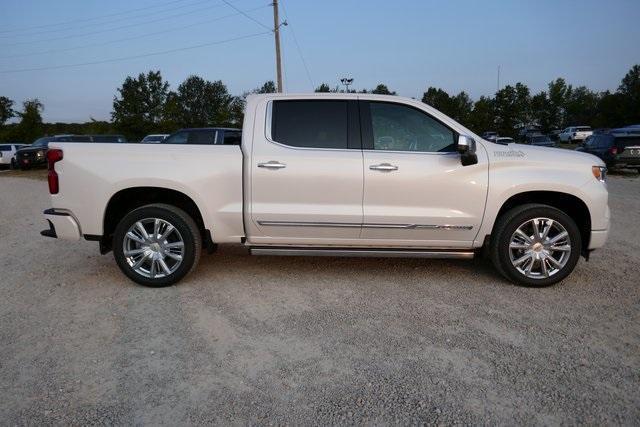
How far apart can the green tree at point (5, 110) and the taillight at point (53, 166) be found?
64.8m

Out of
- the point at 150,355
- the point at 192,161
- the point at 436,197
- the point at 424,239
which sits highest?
the point at 192,161

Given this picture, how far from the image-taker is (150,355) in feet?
11.0

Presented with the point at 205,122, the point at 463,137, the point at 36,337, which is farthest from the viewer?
the point at 205,122

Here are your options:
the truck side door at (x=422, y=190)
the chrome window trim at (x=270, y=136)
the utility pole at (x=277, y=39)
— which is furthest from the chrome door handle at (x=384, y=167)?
the utility pole at (x=277, y=39)

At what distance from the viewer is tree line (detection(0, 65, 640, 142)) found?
5159 centimetres

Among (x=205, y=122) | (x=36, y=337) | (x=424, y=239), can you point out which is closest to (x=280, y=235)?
(x=424, y=239)

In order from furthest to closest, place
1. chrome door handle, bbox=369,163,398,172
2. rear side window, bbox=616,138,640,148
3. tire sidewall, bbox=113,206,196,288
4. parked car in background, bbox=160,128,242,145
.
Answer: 1. rear side window, bbox=616,138,640,148
2. parked car in background, bbox=160,128,242,145
3. tire sidewall, bbox=113,206,196,288
4. chrome door handle, bbox=369,163,398,172

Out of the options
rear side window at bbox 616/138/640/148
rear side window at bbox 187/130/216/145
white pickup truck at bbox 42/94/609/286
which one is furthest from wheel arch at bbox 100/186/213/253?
rear side window at bbox 616/138/640/148

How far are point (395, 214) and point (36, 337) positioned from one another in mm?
3175

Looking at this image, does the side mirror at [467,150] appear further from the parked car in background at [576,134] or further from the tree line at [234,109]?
the parked car in background at [576,134]

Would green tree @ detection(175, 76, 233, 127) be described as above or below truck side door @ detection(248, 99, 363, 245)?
above

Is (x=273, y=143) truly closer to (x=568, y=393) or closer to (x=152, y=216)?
(x=152, y=216)

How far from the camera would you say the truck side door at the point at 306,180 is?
4570 millimetres

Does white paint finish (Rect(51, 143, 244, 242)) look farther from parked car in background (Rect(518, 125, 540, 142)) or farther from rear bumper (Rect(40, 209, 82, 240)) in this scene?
parked car in background (Rect(518, 125, 540, 142))
